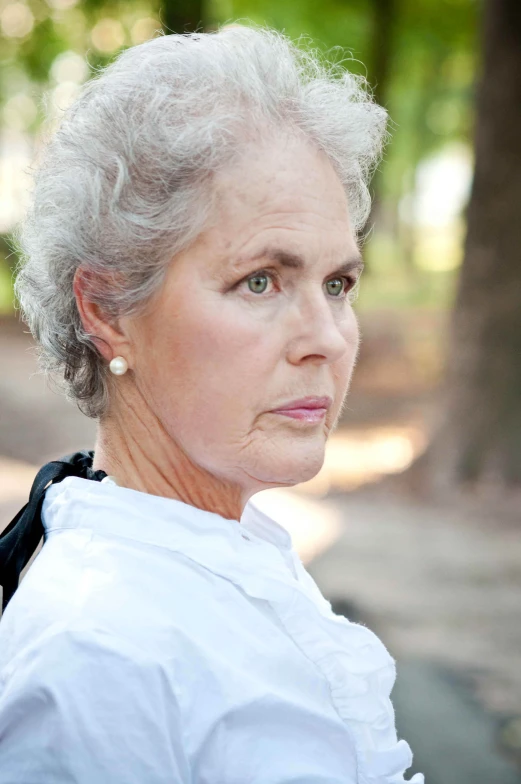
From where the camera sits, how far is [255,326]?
1.57 m

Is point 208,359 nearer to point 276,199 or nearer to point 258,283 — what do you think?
point 258,283

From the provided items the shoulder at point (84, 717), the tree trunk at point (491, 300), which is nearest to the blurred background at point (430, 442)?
the tree trunk at point (491, 300)

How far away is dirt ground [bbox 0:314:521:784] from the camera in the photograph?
4.18 m

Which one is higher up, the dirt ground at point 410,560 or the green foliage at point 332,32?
the green foliage at point 332,32

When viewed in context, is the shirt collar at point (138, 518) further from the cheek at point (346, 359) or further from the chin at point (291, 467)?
the cheek at point (346, 359)

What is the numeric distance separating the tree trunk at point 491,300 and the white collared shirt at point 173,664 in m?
6.36

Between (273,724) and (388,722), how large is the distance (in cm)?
34

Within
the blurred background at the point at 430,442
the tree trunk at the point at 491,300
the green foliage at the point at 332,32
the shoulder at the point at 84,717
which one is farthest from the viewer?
the green foliage at the point at 332,32

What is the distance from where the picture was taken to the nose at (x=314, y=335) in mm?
1591

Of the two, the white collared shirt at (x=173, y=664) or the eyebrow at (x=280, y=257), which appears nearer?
Answer: the white collared shirt at (x=173, y=664)

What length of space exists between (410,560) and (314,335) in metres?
5.08

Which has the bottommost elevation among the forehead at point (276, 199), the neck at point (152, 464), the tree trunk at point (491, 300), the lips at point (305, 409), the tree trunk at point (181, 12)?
the neck at point (152, 464)

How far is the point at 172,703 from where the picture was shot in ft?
4.29

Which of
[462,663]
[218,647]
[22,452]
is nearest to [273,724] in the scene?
[218,647]
